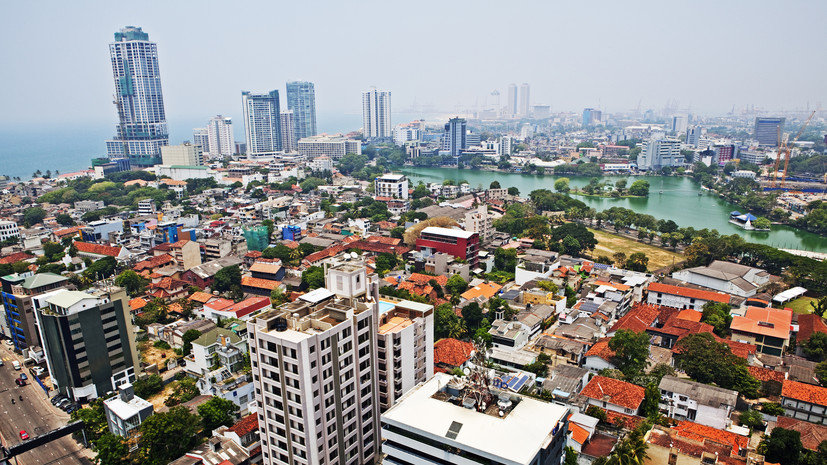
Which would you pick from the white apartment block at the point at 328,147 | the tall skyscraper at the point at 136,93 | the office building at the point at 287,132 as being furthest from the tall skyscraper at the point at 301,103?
the tall skyscraper at the point at 136,93

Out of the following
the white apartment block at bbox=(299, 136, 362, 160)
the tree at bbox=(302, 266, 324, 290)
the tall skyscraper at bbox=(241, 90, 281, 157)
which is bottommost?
the tree at bbox=(302, 266, 324, 290)

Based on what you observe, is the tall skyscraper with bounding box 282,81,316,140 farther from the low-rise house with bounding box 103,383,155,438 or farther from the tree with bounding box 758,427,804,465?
the tree with bounding box 758,427,804,465

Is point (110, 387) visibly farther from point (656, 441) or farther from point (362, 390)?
point (656, 441)

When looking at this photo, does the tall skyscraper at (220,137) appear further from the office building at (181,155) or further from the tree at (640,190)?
the tree at (640,190)

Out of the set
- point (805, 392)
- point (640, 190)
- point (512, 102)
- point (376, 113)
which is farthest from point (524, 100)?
point (805, 392)

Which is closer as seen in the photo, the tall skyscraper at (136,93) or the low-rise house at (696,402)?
the low-rise house at (696,402)

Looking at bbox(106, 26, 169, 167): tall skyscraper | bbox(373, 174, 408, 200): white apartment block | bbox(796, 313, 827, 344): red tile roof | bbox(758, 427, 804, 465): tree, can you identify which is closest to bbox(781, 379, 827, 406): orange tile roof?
bbox(758, 427, 804, 465): tree
